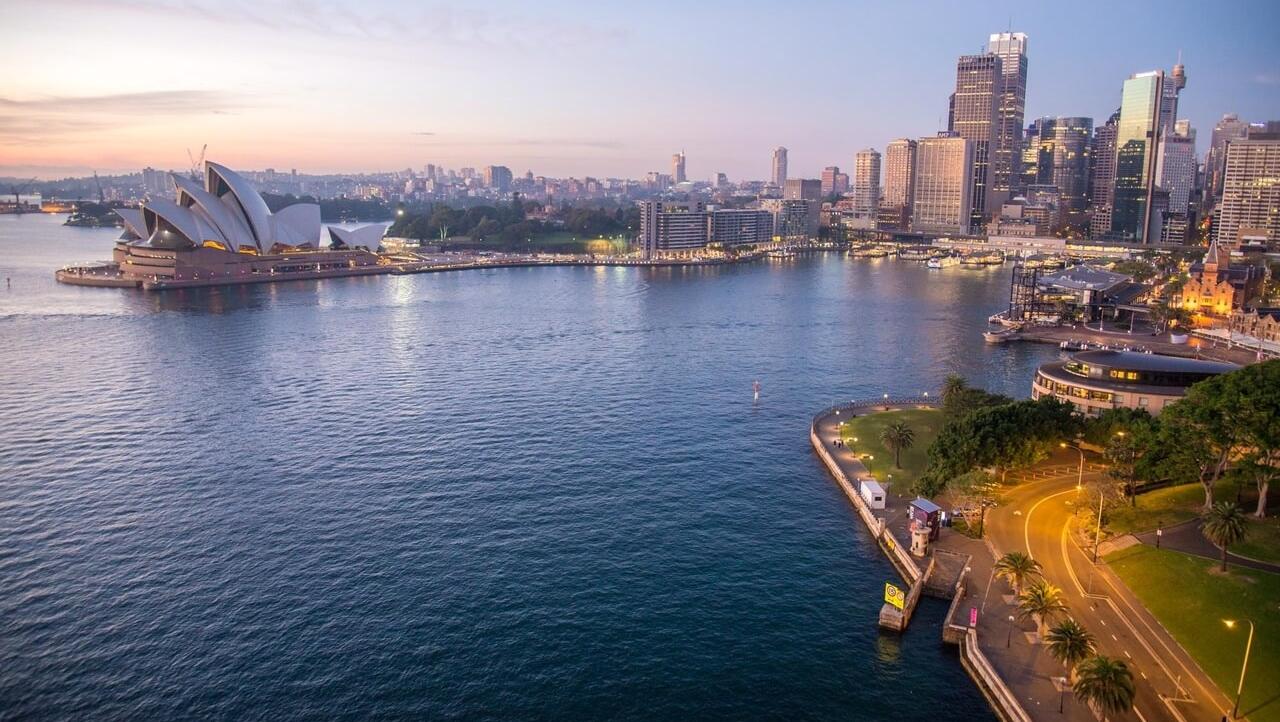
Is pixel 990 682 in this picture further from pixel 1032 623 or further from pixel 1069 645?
pixel 1032 623

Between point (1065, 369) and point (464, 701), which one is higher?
point (1065, 369)

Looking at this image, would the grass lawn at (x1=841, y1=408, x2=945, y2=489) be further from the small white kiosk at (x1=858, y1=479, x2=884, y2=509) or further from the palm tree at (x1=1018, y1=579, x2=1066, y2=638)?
the palm tree at (x1=1018, y1=579, x2=1066, y2=638)

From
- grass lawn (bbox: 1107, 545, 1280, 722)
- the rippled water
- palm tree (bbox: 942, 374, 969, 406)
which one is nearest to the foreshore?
the rippled water

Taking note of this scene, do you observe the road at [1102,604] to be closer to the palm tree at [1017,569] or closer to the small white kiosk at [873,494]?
the palm tree at [1017,569]

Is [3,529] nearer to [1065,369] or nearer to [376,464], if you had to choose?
[376,464]

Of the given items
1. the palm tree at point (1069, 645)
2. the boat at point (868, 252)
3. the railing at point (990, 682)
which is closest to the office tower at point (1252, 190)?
the boat at point (868, 252)

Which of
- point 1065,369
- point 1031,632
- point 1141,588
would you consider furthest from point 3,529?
point 1065,369
